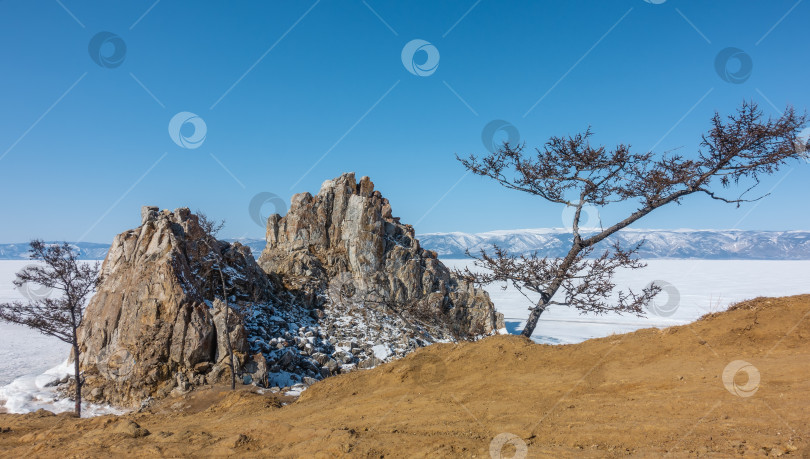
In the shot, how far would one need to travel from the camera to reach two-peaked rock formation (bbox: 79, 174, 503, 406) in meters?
19.4

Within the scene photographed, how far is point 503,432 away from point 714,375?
311 cm

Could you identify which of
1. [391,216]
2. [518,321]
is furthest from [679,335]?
[518,321]

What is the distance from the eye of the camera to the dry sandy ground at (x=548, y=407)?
4.38 metres

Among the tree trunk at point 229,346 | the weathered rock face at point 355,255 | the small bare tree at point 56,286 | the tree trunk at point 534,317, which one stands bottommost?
the tree trunk at point 534,317

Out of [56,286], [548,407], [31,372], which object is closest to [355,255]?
[56,286]

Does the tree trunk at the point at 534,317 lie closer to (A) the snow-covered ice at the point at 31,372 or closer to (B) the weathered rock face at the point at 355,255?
(A) the snow-covered ice at the point at 31,372

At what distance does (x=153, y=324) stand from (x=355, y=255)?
17384mm

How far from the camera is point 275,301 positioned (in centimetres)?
2980

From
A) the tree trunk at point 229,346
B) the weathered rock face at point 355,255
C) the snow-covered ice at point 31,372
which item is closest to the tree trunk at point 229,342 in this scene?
the tree trunk at point 229,346

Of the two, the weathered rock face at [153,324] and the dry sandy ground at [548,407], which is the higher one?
the weathered rock face at [153,324]

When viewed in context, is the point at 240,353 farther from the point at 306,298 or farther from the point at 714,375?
the point at 714,375

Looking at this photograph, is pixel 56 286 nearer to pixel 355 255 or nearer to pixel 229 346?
pixel 229 346

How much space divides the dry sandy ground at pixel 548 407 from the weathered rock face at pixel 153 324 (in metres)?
10.6

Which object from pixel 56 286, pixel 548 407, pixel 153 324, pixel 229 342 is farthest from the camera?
pixel 153 324
